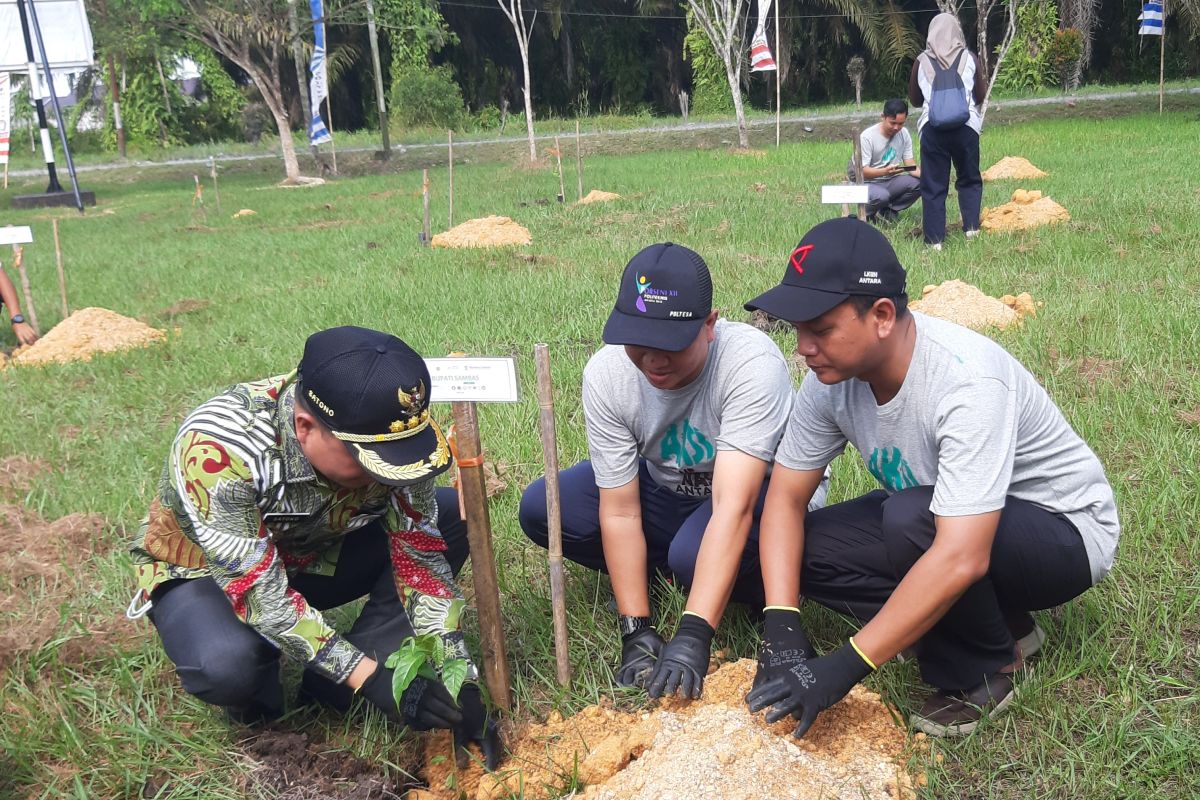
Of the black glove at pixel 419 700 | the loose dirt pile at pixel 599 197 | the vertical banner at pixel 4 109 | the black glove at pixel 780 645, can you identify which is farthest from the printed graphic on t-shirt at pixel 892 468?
the vertical banner at pixel 4 109

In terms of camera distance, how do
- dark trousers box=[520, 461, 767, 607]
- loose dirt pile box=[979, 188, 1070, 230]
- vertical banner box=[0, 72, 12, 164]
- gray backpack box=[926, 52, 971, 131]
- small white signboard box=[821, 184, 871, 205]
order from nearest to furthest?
dark trousers box=[520, 461, 767, 607], small white signboard box=[821, 184, 871, 205], gray backpack box=[926, 52, 971, 131], loose dirt pile box=[979, 188, 1070, 230], vertical banner box=[0, 72, 12, 164]

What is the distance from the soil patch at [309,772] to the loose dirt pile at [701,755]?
11 cm

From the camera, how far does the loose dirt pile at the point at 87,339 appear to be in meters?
6.18

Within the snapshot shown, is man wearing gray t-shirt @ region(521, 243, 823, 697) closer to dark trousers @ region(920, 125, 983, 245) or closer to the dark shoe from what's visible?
the dark shoe

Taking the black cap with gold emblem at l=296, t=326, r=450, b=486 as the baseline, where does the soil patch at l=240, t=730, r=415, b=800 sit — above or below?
below

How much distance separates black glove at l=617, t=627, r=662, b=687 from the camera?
2.59 metres

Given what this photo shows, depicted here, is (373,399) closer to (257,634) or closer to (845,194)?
(257,634)

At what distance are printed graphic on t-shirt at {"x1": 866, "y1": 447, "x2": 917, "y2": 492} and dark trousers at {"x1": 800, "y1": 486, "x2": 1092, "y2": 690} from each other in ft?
0.22

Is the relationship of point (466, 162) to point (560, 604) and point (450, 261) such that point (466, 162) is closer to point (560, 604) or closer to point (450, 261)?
point (450, 261)

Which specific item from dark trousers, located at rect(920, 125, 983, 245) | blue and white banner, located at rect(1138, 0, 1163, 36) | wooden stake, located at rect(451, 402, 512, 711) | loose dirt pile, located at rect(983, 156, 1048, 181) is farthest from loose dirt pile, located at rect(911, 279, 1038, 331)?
blue and white banner, located at rect(1138, 0, 1163, 36)

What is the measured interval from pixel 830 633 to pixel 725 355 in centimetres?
82

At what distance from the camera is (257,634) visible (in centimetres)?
243

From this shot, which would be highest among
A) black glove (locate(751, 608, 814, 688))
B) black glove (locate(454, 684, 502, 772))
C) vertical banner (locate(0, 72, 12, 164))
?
vertical banner (locate(0, 72, 12, 164))

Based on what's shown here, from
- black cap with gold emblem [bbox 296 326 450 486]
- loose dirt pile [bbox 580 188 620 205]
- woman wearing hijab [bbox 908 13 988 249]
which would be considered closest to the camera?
black cap with gold emblem [bbox 296 326 450 486]
